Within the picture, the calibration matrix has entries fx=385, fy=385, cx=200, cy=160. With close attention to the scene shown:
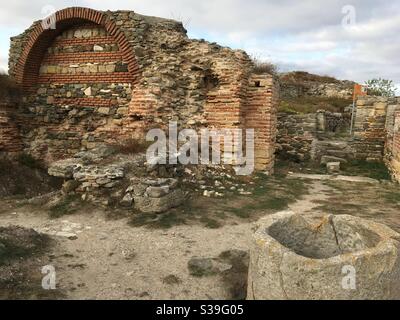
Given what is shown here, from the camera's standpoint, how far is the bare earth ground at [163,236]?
153 inches

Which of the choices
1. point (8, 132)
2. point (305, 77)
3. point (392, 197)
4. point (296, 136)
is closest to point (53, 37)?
point (8, 132)

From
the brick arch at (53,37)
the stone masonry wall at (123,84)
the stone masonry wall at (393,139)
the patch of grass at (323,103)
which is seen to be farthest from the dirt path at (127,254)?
the patch of grass at (323,103)

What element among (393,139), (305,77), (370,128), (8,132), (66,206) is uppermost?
(305,77)

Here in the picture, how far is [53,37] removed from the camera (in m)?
9.65

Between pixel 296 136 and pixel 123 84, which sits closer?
pixel 123 84

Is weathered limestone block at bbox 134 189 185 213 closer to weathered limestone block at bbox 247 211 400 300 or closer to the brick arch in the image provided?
weathered limestone block at bbox 247 211 400 300

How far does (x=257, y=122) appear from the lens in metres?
9.07

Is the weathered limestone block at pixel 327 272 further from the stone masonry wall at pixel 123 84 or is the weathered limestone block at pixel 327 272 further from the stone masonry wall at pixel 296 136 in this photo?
the stone masonry wall at pixel 296 136

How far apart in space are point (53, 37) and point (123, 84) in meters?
2.39

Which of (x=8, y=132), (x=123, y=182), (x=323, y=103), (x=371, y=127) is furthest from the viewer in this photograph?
(x=323, y=103)

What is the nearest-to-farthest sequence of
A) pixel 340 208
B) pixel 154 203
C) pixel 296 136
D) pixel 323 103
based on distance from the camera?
pixel 154 203 < pixel 340 208 < pixel 296 136 < pixel 323 103

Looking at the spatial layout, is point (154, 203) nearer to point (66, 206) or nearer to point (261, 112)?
point (66, 206)

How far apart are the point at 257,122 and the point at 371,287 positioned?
648 centimetres

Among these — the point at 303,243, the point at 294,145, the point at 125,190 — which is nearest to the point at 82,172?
the point at 125,190
